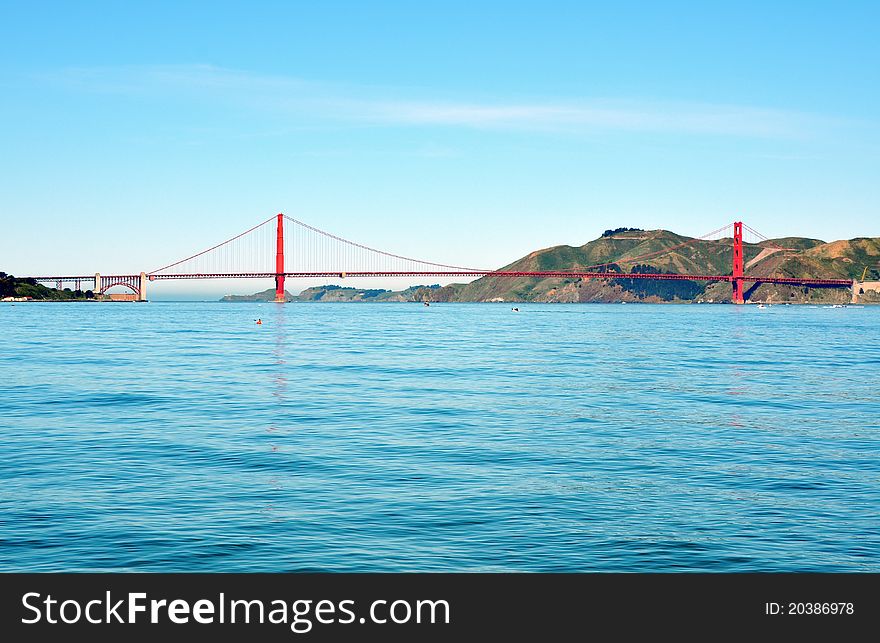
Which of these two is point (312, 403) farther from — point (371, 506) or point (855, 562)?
point (855, 562)

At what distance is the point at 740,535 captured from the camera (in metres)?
11.6

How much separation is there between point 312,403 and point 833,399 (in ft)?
51.7

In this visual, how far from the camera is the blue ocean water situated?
35.3ft

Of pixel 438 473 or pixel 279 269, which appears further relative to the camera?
pixel 279 269

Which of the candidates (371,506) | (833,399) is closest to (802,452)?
(371,506)

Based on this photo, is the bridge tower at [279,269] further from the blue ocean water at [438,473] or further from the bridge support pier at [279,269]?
the blue ocean water at [438,473]

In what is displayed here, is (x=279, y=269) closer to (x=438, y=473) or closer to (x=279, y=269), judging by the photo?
(x=279, y=269)

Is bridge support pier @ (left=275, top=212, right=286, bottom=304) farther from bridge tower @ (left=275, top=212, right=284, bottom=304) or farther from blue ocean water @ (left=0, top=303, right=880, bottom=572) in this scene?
blue ocean water @ (left=0, top=303, right=880, bottom=572)

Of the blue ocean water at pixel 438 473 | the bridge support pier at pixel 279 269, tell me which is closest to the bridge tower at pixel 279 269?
the bridge support pier at pixel 279 269

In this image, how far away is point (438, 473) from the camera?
51.8ft

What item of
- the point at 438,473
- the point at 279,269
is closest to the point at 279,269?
the point at 279,269

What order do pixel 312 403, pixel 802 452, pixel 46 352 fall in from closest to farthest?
pixel 802 452 < pixel 312 403 < pixel 46 352
